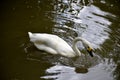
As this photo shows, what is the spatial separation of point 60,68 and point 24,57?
918 mm

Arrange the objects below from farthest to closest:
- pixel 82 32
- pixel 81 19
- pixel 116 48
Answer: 1. pixel 81 19
2. pixel 82 32
3. pixel 116 48

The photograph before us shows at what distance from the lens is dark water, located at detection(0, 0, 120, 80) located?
7148mm

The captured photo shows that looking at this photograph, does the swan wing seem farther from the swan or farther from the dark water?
the dark water

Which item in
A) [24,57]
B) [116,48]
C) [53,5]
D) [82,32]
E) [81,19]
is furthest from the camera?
[53,5]

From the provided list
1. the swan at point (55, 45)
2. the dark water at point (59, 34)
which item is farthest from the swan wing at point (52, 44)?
the dark water at point (59, 34)

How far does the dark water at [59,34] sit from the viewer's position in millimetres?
7148

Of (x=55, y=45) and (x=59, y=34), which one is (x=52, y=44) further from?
(x=59, y=34)

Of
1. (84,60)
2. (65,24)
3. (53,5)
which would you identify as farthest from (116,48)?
(53,5)

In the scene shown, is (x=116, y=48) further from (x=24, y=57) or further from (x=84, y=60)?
(x=24, y=57)

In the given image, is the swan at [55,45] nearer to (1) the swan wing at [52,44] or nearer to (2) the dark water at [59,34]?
(1) the swan wing at [52,44]

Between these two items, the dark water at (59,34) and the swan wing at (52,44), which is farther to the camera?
the swan wing at (52,44)

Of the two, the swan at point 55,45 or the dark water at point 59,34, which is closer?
the dark water at point 59,34

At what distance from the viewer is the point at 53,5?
10.3 meters

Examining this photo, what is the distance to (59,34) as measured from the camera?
8539 mm
